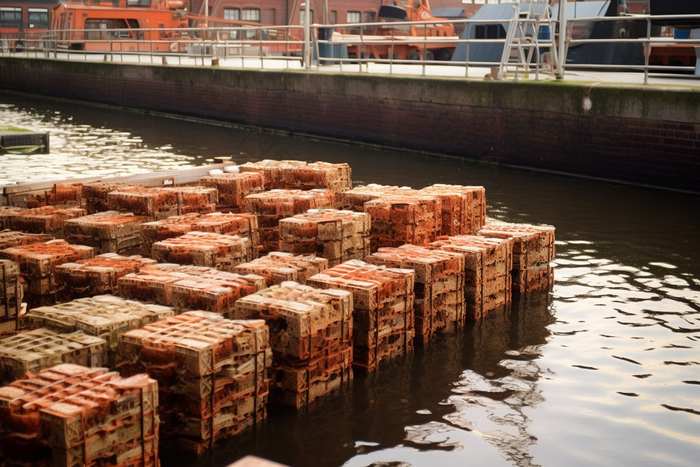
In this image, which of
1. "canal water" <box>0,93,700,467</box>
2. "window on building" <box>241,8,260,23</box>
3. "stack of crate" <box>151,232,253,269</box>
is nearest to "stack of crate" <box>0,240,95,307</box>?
"stack of crate" <box>151,232,253,269</box>

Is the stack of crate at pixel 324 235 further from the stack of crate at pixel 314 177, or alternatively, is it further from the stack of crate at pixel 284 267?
the stack of crate at pixel 314 177

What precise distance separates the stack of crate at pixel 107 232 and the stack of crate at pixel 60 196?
5.32ft

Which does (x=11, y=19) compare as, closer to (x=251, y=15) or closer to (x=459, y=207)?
(x=251, y=15)

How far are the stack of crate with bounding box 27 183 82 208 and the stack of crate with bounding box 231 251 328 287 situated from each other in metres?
3.91

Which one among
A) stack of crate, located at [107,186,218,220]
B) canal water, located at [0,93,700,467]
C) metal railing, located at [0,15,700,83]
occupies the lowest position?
canal water, located at [0,93,700,467]

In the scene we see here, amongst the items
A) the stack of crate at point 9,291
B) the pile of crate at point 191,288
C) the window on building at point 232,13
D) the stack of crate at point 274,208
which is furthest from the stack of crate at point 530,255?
the window on building at point 232,13

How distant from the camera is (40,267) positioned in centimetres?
844

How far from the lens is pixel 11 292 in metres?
7.85

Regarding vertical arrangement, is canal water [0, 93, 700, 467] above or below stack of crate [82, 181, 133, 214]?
below

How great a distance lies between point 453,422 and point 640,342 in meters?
2.76

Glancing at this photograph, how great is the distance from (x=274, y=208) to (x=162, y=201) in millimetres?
1352

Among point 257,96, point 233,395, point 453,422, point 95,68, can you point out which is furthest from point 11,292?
point 95,68

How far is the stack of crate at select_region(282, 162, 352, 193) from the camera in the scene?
481 inches

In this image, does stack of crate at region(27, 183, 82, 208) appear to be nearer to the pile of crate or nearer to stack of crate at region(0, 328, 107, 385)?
the pile of crate
